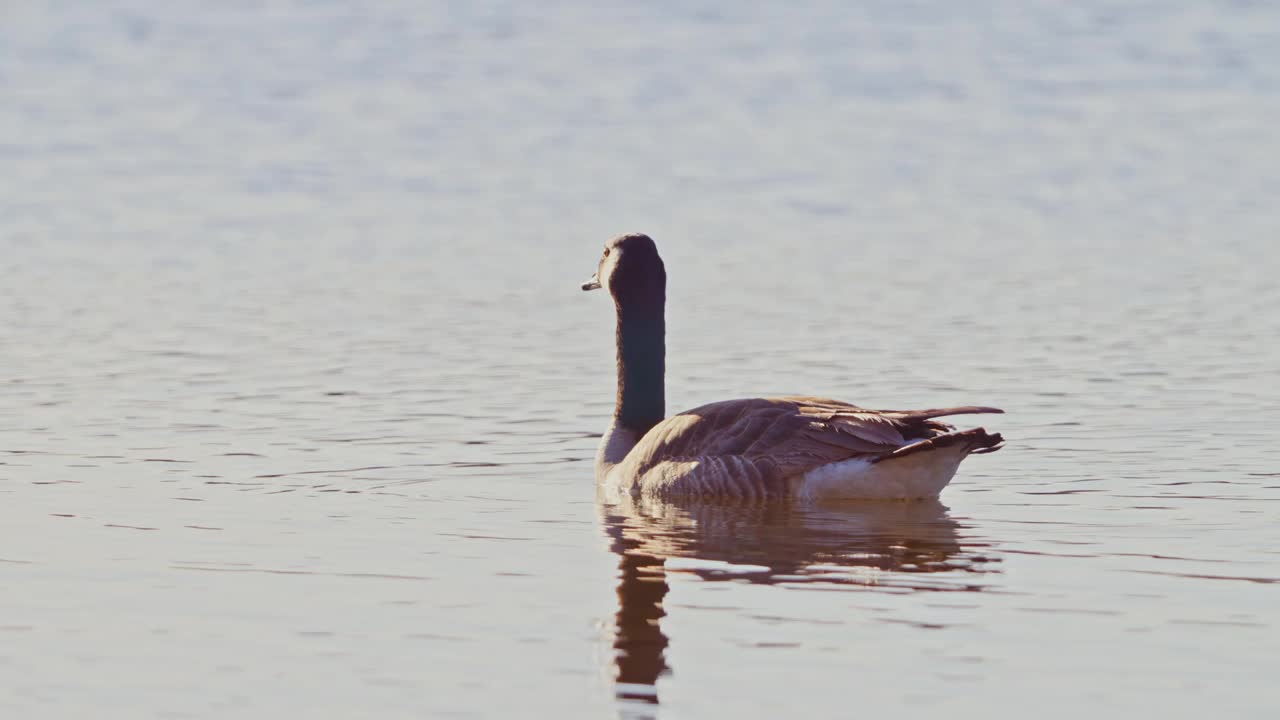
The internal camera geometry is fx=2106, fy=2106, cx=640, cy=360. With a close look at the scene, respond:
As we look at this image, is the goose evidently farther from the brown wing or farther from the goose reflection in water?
the goose reflection in water

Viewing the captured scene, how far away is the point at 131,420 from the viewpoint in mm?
16719

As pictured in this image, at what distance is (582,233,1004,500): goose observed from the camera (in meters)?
12.9

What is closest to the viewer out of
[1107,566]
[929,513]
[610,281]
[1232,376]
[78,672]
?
[78,672]

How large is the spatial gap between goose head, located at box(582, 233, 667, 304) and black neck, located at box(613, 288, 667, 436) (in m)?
0.06

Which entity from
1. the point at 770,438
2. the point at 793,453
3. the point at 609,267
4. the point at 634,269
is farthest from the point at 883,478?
the point at 609,267

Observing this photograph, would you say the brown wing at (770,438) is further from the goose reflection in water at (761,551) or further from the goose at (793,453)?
the goose reflection in water at (761,551)

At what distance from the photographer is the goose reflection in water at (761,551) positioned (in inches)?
367

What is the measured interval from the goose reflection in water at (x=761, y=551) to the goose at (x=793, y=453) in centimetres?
13

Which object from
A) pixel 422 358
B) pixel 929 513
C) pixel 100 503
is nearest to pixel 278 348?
pixel 422 358

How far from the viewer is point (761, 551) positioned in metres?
11.3

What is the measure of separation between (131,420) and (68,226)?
17.0 m

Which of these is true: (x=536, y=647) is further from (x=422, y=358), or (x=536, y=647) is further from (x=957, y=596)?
(x=422, y=358)

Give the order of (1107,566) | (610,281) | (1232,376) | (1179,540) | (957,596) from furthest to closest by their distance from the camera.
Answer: (1232,376) < (610,281) < (1179,540) < (1107,566) < (957,596)

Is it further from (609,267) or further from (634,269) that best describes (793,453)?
(609,267)
